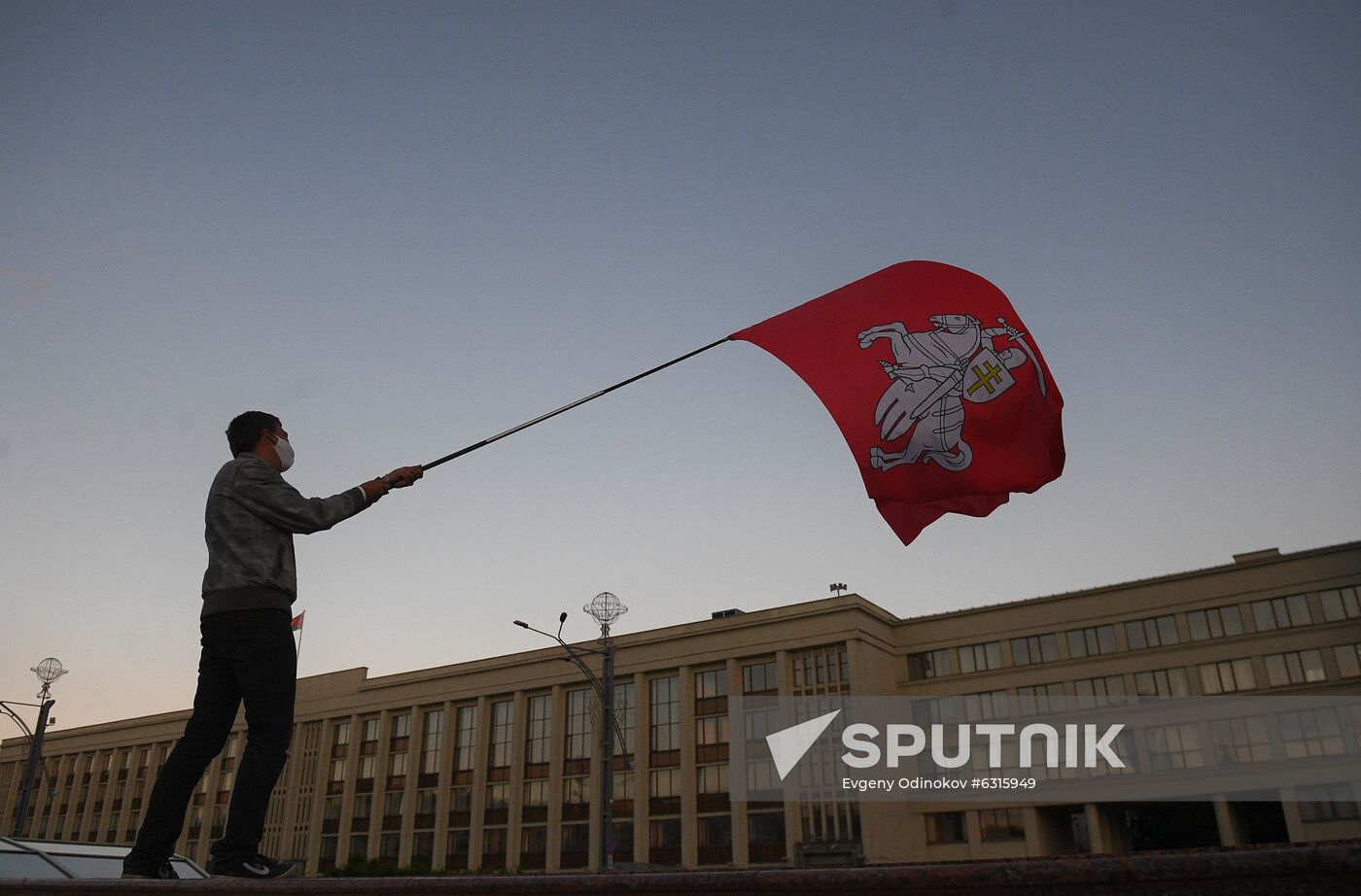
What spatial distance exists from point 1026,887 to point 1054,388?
5828mm

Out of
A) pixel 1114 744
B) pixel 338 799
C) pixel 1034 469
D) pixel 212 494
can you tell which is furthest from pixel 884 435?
pixel 338 799

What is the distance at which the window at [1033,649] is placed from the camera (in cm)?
4594

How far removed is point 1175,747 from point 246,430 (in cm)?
4406

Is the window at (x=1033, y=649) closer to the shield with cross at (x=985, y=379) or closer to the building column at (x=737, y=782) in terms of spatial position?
the building column at (x=737, y=782)

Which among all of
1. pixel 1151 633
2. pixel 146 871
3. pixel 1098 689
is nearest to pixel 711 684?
pixel 1098 689

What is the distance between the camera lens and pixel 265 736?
4520 millimetres

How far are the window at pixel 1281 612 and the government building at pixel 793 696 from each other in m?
0.07

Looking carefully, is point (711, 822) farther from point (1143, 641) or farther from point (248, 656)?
point (248, 656)

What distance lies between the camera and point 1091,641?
4528 cm

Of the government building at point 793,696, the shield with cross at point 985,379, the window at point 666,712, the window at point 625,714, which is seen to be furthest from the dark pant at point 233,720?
the window at point 625,714

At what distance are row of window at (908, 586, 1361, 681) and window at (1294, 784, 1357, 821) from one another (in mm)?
6367

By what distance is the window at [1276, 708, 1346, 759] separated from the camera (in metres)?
38.8

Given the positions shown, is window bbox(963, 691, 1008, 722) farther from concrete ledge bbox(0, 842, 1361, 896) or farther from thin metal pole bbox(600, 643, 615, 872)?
concrete ledge bbox(0, 842, 1361, 896)

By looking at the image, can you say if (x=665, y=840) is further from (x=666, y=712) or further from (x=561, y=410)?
(x=561, y=410)
